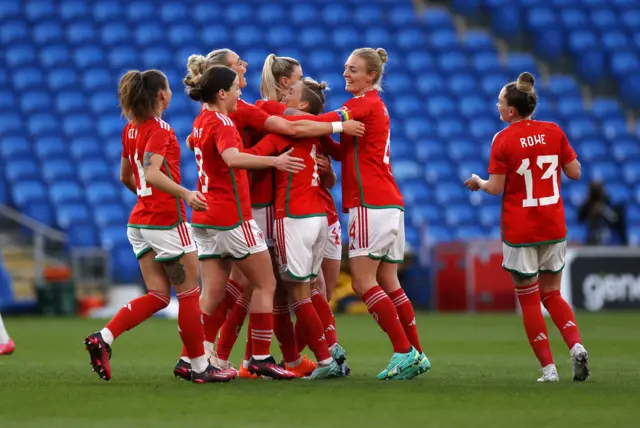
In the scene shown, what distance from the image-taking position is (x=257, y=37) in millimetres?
20234

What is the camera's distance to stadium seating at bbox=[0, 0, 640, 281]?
58.6 ft

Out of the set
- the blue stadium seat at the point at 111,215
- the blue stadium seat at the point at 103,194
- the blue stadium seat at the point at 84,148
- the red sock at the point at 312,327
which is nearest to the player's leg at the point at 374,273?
the red sock at the point at 312,327

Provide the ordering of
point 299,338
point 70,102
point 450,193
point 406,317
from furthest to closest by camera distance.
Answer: point 70,102 < point 450,193 < point 299,338 < point 406,317

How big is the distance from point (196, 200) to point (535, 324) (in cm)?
218

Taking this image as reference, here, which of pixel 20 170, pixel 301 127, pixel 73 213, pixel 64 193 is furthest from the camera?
pixel 20 170

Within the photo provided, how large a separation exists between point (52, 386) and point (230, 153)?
1605 millimetres

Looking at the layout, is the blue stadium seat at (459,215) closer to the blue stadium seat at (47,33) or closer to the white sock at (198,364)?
the blue stadium seat at (47,33)

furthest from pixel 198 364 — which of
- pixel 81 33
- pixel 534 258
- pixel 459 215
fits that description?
pixel 81 33

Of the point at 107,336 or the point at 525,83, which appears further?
the point at 525,83

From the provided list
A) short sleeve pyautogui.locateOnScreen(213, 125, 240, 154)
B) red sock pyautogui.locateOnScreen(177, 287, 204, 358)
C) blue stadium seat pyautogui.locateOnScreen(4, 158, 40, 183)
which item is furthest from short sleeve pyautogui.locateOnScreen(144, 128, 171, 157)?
blue stadium seat pyautogui.locateOnScreen(4, 158, 40, 183)

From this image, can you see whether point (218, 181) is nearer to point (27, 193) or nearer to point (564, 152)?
point (564, 152)

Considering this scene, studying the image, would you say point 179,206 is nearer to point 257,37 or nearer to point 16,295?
point 16,295

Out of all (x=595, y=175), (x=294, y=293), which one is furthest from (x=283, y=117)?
(x=595, y=175)

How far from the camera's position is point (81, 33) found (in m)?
20.3
